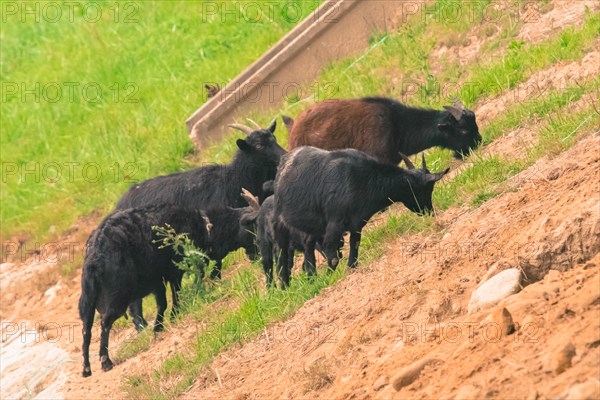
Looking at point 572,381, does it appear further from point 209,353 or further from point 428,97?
point 428,97

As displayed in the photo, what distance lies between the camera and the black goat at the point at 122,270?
13.8 metres

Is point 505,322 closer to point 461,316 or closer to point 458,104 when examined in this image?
point 461,316

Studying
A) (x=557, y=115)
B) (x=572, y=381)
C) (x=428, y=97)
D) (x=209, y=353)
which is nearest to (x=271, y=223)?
(x=209, y=353)

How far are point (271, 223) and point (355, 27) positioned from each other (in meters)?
7.04

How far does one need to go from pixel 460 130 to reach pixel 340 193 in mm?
2899

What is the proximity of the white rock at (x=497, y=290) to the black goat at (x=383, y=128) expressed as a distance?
546 cm

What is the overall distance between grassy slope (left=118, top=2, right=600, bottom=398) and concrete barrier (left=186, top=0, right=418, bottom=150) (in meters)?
1.12

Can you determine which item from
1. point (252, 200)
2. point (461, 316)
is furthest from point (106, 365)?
point (461, 316)

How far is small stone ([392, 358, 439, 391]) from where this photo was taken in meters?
8.48

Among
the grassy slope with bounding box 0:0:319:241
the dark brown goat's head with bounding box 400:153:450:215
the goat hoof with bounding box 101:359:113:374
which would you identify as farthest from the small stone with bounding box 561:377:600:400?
the grassy slope with bounding box 0:0:319:241

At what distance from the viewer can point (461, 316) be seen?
9328 mm

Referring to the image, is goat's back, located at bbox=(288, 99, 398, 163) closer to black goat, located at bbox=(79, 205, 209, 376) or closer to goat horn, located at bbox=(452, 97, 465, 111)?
goat horn, located at bbox=(452, 97, 465, 111)

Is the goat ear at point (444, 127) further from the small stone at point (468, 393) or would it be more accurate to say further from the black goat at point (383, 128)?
the small stone at point (468, 393)

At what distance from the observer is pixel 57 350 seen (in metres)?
15.5
